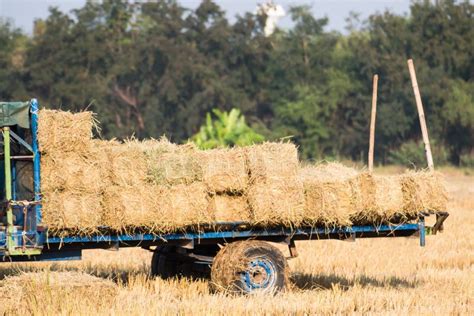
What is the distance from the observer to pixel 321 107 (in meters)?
59.6

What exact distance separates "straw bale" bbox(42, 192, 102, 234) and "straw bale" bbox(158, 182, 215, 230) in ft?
2.72

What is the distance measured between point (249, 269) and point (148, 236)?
130cm

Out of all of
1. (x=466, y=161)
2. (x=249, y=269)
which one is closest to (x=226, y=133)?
(x=466, y=161)

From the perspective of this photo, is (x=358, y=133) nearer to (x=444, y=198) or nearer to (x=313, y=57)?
(x=313, y=57)

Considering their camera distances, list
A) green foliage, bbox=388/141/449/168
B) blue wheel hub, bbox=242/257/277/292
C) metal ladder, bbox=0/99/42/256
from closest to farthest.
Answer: metal ladder, bbox=0/99/42/256 < blue wheel hub, bbox=242/257/277/292 < green foliage, bbox=388/141/449/168

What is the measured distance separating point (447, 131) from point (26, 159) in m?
47.8

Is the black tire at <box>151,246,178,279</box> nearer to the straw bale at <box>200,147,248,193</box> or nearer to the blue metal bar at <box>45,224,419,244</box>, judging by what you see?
the blue metal bar at <box>45,224,419,244</box>

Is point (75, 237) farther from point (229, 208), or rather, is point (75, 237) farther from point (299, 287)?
point (299, 287)

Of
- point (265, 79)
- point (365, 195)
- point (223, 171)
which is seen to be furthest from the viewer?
point (265, 79)

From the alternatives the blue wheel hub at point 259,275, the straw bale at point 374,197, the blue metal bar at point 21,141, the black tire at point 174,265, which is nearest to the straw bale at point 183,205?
the blue wheel hub at point 259,275

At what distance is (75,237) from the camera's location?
11.0 meters

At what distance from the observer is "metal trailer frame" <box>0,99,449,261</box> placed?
10.8 meters

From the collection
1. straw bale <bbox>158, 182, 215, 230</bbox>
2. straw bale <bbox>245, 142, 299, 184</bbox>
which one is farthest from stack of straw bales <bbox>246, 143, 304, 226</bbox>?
straw bale <bbox>158, 182, 215, 230</bbox>

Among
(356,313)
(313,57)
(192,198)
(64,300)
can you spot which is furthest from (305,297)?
(313,57)
